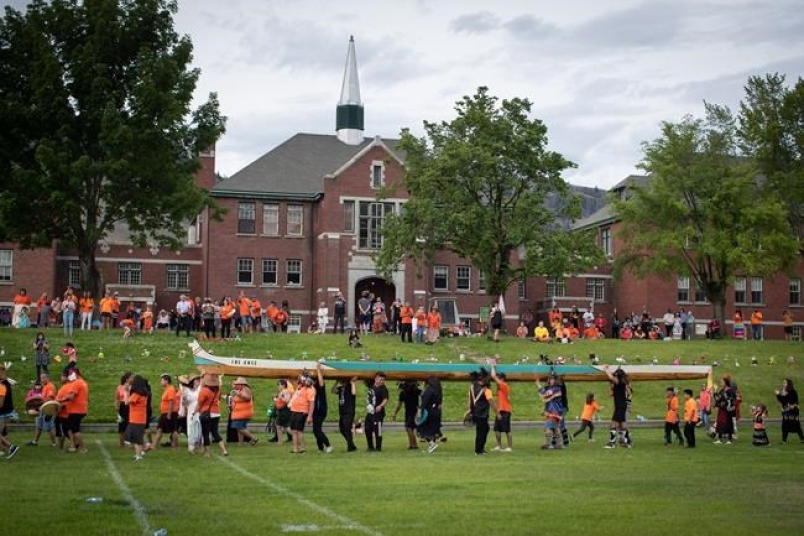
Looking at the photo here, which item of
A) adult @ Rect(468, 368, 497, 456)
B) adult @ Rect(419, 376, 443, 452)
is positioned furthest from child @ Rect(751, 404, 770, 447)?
adult @ Rect(419, 376, 443, 452)

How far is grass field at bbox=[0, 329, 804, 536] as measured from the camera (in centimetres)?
1313

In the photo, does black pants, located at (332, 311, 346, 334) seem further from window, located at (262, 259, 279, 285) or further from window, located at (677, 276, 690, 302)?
window, located at (677, 276, 690, 302)

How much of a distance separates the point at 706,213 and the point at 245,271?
28610 mm

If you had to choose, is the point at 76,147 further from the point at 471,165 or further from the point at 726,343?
the point at 726,343

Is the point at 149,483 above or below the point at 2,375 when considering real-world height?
below

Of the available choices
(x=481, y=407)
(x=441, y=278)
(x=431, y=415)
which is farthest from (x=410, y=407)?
(x=441, y=278)

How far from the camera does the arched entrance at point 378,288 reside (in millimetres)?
68125

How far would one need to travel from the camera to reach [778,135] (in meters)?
61.2

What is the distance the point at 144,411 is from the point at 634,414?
2169cm

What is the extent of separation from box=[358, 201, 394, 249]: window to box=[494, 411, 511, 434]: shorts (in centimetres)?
4308

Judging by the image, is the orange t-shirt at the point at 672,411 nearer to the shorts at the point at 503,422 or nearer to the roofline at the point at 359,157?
the shorts at the point at 503,422

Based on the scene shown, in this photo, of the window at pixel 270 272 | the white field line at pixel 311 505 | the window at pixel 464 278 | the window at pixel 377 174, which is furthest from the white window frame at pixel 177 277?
the white field line at pixel 311 505

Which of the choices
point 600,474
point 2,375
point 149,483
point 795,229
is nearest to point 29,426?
point 2,375

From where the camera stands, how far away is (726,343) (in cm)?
5434
